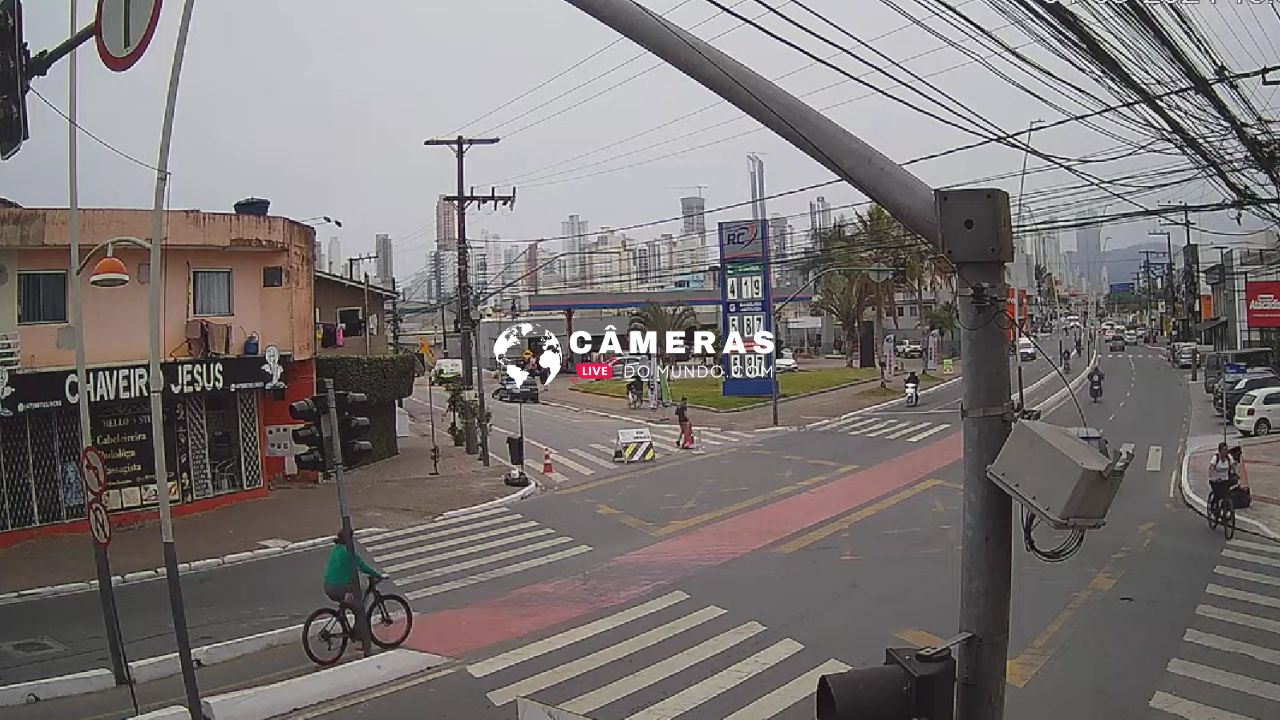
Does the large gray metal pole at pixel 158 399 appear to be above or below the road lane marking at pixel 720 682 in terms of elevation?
above

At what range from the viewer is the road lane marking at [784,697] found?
31.6ft

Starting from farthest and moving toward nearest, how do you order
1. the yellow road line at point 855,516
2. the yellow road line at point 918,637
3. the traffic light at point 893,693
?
the yellow road line at point 855,516 → the yellow road line at point 918,637 → the traffic light at point 893,693

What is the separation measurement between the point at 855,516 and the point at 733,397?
28800 mm

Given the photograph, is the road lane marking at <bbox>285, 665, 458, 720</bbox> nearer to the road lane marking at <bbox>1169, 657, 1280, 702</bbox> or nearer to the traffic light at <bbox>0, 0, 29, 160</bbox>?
the traffic light at <bbox>0, 0, 29, 160</bbox>

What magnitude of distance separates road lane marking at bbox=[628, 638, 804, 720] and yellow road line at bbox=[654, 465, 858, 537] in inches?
305

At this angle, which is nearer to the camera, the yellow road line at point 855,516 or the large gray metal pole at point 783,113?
the large gray metal pole at point 783,113

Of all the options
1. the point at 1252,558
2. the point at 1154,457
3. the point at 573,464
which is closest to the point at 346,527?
the point at 1252,558

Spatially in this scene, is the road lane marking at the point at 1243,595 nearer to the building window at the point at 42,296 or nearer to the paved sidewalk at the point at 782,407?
the building window at the point at 42,296

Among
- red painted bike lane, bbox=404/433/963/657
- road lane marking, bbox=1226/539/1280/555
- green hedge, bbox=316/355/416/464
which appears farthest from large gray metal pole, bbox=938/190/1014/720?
green hedge, bbox=316/355/416/464

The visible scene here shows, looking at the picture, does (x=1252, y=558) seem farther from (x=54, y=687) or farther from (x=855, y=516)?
(x=54, y=687)

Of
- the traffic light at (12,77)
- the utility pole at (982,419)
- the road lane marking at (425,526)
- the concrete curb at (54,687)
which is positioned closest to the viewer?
the utility pole at (982,419)

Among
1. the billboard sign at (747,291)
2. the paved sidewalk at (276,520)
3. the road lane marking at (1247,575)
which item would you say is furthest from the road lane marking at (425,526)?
the billboard sign at (747,291)

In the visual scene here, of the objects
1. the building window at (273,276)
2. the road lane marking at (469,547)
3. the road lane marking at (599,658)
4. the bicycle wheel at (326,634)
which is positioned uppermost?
the building window at (273,276)

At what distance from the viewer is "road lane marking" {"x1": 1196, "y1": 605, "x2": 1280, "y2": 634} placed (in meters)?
12.0
